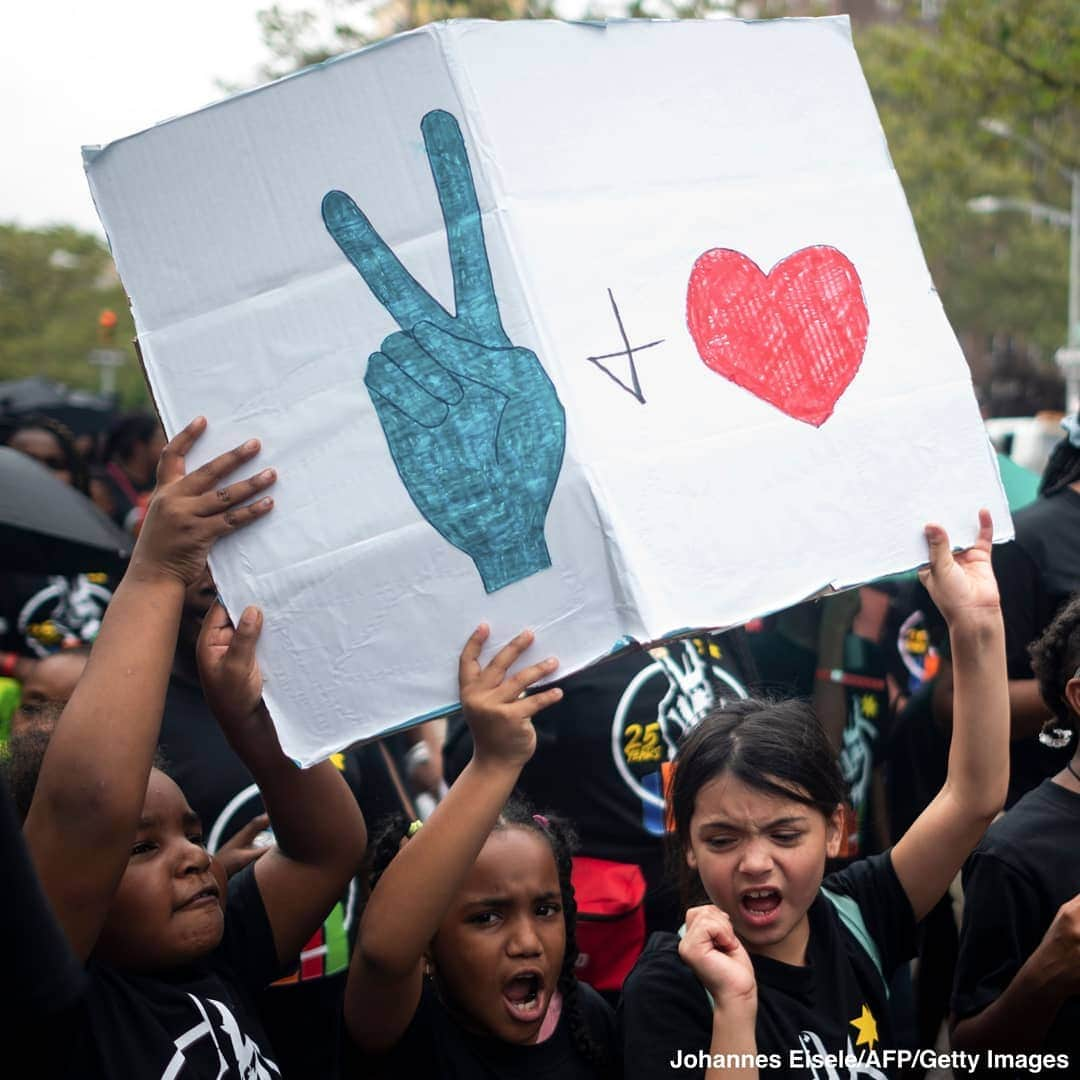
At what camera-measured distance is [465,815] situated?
6.83 ft

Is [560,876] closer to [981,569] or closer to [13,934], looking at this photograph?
[981,569]

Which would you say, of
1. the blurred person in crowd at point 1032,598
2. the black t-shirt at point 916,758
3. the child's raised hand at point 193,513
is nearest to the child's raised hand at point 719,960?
the child's raised hand at point 193,513

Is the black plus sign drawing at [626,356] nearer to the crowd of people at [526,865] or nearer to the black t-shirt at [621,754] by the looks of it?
the crowd of people at [526,865]

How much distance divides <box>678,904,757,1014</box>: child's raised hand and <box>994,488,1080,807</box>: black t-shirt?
1.39 meters

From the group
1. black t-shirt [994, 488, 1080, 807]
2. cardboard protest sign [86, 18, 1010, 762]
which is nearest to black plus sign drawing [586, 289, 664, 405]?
cardboard protest sign [86, 18, 1010, 762]

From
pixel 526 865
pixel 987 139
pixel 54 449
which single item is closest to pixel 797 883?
pixel 526 865

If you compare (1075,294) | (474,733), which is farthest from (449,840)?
(1075,294)

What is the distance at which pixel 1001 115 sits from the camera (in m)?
14.2

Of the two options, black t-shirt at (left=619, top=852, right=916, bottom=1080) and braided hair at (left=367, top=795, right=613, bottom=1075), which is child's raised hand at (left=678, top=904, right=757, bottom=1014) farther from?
braided hair at (left=367, top=795, right=613, bottom=1075)

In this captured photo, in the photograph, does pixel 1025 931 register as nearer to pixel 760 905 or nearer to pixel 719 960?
pixel 760 905

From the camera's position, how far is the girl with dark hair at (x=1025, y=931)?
2352mm

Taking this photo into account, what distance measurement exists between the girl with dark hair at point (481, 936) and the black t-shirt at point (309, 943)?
29 centimetres

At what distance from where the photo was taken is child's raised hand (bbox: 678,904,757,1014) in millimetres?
2125

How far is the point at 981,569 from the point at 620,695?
118cm
